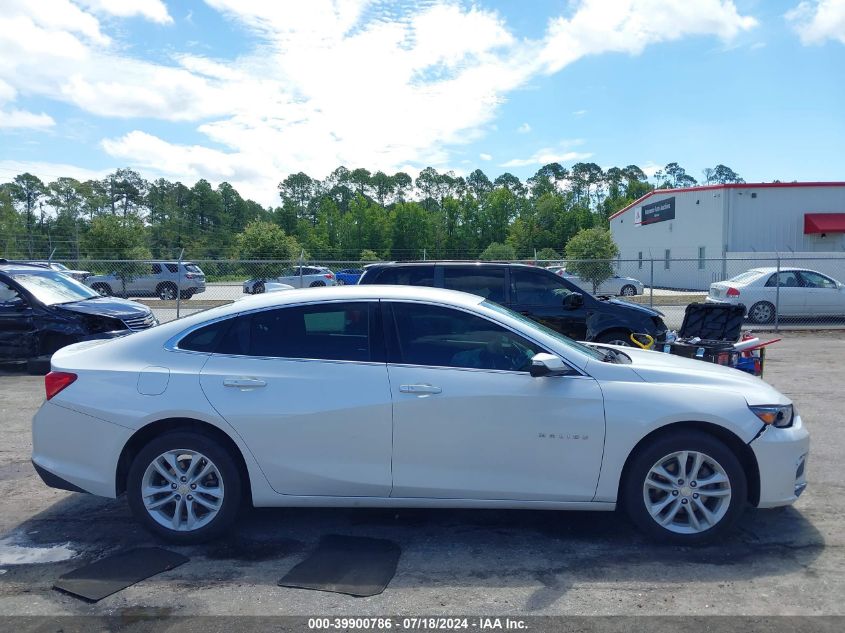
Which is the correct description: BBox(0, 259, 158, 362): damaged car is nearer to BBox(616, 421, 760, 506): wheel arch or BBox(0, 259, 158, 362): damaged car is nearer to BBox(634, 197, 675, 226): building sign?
BBox(616, 421, 760, 506): wheel arch

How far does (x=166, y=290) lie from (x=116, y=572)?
24.2 m

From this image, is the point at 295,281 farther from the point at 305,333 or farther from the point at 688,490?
the point at 688,490

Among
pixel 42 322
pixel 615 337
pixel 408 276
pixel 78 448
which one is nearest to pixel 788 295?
pixel 615 337

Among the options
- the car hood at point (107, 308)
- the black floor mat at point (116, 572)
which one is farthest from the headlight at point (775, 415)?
the car hood at point (107, 308)

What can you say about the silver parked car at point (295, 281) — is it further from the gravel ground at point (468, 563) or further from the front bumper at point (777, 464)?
the front bumper at point (777, 464)

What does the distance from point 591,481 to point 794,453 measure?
128cm

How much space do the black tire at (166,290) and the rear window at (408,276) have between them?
19131 millimetres

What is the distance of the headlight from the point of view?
427cm

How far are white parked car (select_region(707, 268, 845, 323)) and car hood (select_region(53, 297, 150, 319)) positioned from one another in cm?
1421

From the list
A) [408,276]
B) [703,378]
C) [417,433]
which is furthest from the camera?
[408,276]

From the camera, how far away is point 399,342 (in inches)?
175

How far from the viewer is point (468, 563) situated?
411 centimetres

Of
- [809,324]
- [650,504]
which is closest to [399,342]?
[650,504]

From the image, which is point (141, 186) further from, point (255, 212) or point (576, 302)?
point (576, 302)
